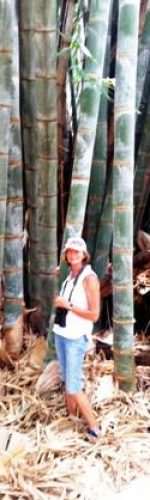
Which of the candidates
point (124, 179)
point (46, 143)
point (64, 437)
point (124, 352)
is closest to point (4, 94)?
point (46, 143)

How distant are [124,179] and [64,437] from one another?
91 cm

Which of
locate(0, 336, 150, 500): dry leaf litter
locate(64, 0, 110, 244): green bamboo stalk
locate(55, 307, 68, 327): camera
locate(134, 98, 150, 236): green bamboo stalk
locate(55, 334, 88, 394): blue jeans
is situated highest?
locate(64, 0, 110, 244): green bamboo stalk

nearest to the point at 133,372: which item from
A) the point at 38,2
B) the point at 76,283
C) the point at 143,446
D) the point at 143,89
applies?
the point at 143,446

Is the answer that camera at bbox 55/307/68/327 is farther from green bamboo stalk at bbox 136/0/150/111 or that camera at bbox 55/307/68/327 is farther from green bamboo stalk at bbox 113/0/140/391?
green bamboo stalk at bbox 136/0/150/111

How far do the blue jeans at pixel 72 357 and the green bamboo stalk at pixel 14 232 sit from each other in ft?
1.20

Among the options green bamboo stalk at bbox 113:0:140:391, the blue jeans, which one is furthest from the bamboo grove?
the blue jeans

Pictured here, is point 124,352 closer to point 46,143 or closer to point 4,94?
point 46,143

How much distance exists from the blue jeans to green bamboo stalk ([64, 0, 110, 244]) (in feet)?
1.25

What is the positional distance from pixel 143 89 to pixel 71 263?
0.96 metres

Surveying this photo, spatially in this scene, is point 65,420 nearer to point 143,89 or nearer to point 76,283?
point 76,283

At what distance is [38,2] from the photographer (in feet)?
7.14

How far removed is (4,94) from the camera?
2209mm

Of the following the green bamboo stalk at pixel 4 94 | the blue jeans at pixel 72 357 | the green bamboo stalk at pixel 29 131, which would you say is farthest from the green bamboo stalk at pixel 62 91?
the blue jeans at pixel 72 357

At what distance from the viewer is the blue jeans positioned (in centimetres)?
222
